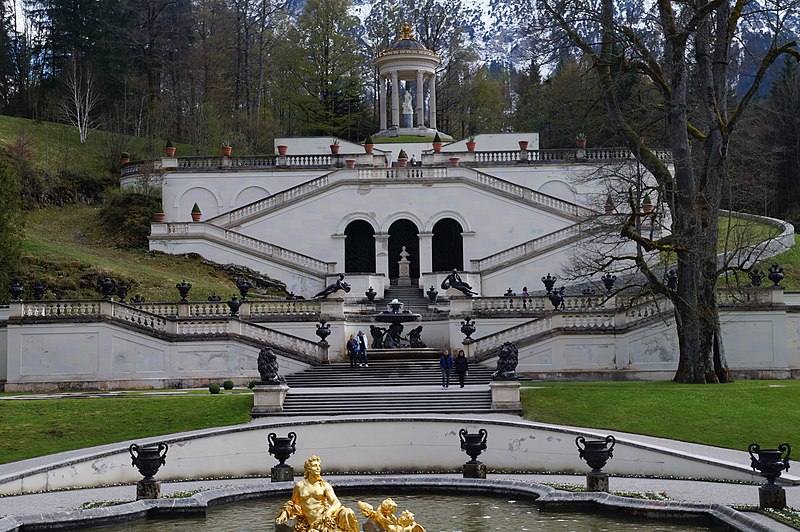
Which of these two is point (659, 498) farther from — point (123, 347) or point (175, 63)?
point (175, 63)

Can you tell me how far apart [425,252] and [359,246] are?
3.91 m

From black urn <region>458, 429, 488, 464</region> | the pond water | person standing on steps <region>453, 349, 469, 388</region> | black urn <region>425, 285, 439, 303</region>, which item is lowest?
the pond water

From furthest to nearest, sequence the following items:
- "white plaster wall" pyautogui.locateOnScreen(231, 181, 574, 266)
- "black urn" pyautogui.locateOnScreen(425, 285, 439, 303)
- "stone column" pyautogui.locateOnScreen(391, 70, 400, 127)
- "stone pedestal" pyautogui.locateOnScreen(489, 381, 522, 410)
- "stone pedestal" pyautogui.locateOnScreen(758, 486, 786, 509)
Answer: "stone column" pyautogui.locateOnScreen(391, 70, 400, 127) → "white plaster wall" pyautogui.locateOnScreen(231, 181, 574, 266) → "black urn" pyautogui.locateOnScreen(425, 285, 439, 303) → "stone pedestal" pyautogui.locateOnScreen(489, 381, 522, 410) → "stone pedestal" pyautogui.locateOnScreen(758, 486, 786, 509)

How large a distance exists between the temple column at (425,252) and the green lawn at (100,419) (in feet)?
82.8

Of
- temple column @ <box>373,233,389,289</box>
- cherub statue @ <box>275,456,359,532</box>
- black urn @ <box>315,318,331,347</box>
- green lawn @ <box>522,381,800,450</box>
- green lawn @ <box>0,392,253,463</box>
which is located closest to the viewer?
cherub statue @ <box>275,456,359,532</box>

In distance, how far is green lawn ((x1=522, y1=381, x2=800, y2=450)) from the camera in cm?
2577

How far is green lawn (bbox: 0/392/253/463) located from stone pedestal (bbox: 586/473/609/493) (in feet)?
36.9

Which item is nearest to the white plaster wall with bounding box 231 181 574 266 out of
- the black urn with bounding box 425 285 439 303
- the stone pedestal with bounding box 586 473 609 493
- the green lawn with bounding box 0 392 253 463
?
the black urn with bounding box 425 285 439 303

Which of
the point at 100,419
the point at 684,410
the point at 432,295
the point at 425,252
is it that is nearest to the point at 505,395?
the point at 684,410

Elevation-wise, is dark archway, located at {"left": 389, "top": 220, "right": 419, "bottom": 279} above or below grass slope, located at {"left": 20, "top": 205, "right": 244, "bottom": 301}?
above

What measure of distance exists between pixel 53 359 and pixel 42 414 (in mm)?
8954

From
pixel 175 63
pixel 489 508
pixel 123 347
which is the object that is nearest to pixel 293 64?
pixel 175 63

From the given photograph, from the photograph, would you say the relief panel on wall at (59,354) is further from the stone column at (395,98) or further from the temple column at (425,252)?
the stone column at (395,98)

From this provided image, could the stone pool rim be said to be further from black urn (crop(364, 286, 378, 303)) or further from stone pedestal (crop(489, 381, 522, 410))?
black urn (crop(364, 286, 378, 303))
